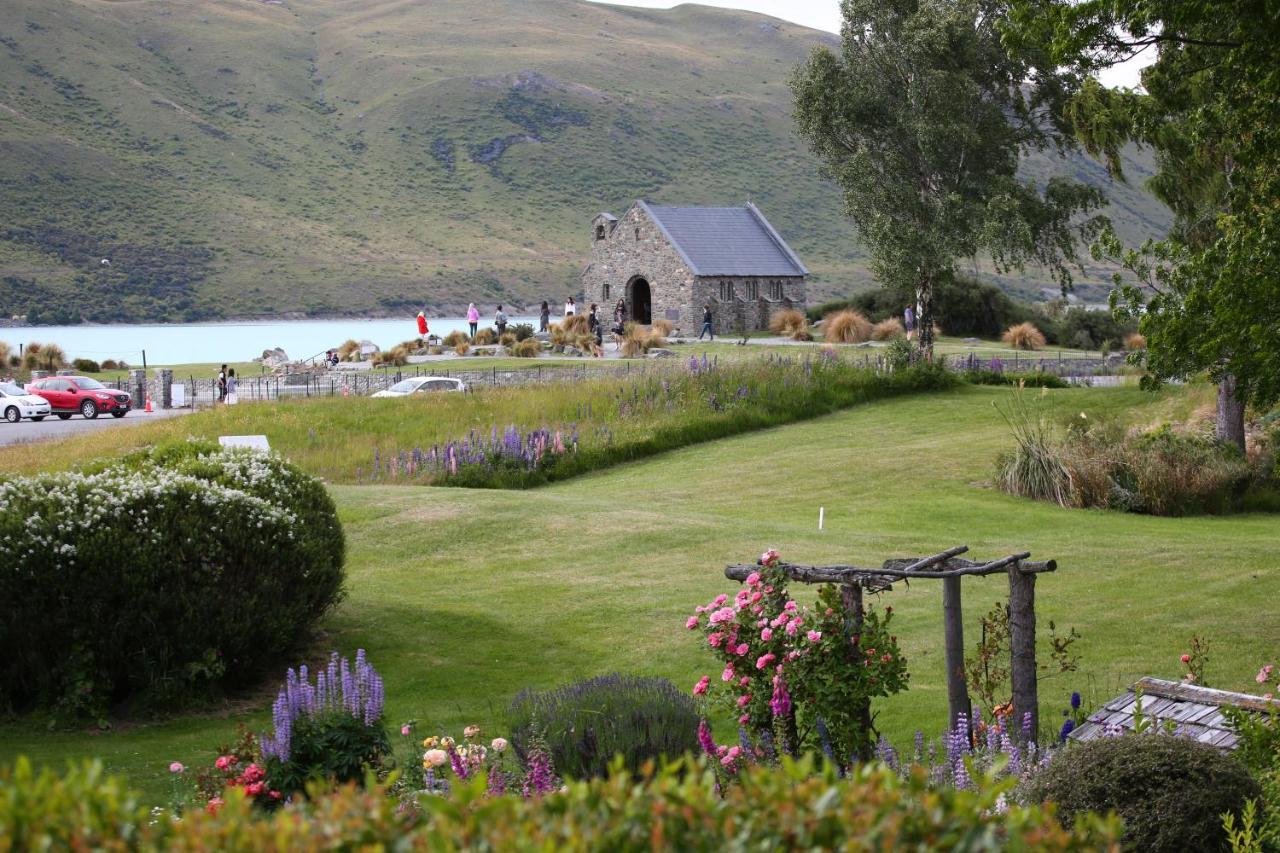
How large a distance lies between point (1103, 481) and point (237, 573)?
14.0m

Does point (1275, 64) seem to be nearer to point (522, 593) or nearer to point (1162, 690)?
point (1162, 690)

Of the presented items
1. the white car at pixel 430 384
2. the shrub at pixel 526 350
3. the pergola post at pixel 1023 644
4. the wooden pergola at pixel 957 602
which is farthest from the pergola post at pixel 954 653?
the shrub at pixel 526 350

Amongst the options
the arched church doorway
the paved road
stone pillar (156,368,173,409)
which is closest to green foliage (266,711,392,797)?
the paved road

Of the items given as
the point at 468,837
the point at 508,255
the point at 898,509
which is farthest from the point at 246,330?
the point at 468,837

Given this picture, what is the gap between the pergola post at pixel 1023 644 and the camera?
7445mm

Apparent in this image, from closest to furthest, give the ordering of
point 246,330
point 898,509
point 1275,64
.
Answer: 1. point 1275,64
2. point 898,509
3. point 246,330

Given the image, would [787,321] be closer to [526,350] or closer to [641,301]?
[641,301]

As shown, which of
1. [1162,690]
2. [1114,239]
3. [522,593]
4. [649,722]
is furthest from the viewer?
[522,593]

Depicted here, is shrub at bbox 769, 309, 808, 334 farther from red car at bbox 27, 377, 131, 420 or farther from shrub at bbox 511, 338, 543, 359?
red car at bbox 27, 377, 131, 420

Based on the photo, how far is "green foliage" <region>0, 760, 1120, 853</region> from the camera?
2812 mm

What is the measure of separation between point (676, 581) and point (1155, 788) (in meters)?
7.94

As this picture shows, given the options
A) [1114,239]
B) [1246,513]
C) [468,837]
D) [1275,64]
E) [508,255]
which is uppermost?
[508,255]

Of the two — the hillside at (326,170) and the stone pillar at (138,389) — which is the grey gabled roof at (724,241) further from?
the hillside at (326,170)

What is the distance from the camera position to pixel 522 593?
13.3 meters
